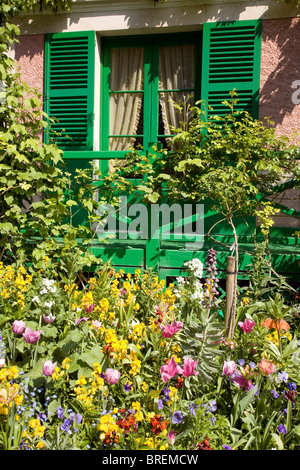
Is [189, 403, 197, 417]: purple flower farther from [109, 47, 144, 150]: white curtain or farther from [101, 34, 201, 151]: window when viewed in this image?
[109, 47, 144, 150]: white curtain

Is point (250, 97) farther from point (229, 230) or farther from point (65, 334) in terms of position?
point (65, 334)

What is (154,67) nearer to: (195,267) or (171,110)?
→ (171,110)

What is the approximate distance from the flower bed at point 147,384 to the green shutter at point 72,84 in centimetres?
296

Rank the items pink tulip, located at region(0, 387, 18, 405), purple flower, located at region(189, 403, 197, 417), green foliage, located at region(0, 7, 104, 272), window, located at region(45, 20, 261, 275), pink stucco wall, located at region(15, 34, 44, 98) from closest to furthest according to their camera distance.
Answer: pink tulip, located at region(0, 387, 18, 405)
purple flower, located at region(189, 403, 197, 417)
green foliage, located at region(0, 7, 104, 272)
window, located at region(45, 20, 261, 275)
pink stucco wall, located at region(15, 34, 44, 98)

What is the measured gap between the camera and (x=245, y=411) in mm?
1934

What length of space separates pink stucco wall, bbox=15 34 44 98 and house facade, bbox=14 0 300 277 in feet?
0.04

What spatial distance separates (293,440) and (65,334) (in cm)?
131

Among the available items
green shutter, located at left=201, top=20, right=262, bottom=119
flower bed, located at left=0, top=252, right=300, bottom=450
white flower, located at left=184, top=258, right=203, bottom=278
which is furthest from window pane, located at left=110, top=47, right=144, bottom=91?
flower bed, located at left=0, top=252, right=300, bottom=450

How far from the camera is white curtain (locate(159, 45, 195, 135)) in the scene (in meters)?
5.13

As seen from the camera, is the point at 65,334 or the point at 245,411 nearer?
the point at 245,411

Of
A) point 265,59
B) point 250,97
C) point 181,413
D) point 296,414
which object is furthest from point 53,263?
point 265,59

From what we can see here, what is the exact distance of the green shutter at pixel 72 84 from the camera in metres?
5.08

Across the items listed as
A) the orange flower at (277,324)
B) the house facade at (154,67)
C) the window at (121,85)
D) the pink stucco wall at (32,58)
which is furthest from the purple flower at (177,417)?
the pink stucco wall at (32,58)

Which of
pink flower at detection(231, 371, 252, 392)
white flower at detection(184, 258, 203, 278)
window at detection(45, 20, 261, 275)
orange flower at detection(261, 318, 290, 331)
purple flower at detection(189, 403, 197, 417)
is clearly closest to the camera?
purple flower at detection(189, 403, 197, 417)
